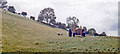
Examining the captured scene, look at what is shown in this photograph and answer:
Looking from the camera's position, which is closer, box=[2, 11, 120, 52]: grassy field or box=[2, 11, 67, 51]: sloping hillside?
box=[2, 11, 120, 52]: grassy field

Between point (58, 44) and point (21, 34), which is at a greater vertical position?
point (58, 44)

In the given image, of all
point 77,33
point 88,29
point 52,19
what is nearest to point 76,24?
point 52,19

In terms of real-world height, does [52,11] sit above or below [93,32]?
above

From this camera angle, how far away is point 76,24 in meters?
156

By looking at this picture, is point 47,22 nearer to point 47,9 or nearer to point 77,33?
point 47,9

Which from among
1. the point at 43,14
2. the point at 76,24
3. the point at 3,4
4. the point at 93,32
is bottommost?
the point at 93,32

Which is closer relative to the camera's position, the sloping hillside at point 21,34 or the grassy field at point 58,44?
Answer: the grassy field at point 58,44

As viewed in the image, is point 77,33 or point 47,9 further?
point 47,9

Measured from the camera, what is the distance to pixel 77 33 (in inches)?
2203

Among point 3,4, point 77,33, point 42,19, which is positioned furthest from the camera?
point 3,4

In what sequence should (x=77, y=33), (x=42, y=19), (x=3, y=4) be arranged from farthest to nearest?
1. (x=3, y=4)
2. (x=42, y=19)
3. (x=77, y=33)

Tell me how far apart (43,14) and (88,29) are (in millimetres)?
58551

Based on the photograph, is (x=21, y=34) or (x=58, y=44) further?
(x=21, y=34)

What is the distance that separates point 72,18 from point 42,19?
1089 inches
